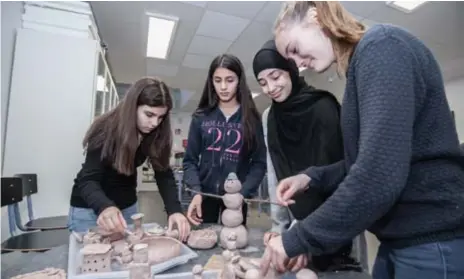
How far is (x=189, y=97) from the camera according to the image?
6.67m

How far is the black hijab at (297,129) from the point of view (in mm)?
1012

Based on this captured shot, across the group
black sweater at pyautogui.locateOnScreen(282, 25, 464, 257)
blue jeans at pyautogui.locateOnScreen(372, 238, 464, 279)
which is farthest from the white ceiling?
blue jeans at pyautogui.locateOnScreen(372, 238, 464, 279)

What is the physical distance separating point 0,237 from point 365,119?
207 cm

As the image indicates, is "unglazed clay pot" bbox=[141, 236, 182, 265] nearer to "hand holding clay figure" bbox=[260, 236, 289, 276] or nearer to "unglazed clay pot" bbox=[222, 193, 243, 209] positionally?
"unglazed clay pot" bbox=[222, 193, 243, 209]

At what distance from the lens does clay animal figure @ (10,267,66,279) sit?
0.63m

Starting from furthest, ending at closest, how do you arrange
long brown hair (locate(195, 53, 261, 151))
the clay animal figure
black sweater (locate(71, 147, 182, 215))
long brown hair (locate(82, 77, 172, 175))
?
long brown hair (locate(195, 53, 261, 151)) → long brown hair (locate(82, 77, 172, 175)) → black sweater (locate(71, 147, 182, 215)) → the clay animal figure

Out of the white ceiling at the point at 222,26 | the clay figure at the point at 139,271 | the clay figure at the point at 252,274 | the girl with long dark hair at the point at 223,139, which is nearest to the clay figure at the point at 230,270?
the clay figure at the point at 252,274

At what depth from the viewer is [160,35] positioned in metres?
3.28

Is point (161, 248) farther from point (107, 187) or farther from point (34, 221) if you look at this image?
point (34, 221)

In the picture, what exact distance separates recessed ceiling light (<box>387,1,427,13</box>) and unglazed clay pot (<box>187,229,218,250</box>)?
2615mm

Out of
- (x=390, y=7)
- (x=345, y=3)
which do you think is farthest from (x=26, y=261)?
(x=390, y=7)

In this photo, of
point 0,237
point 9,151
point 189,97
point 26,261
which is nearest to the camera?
point 26,261

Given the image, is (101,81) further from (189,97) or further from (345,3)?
(189,97)

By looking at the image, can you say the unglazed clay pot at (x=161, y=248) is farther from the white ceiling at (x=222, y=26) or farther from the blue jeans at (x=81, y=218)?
the white ceiling at (x=222, y=26)
